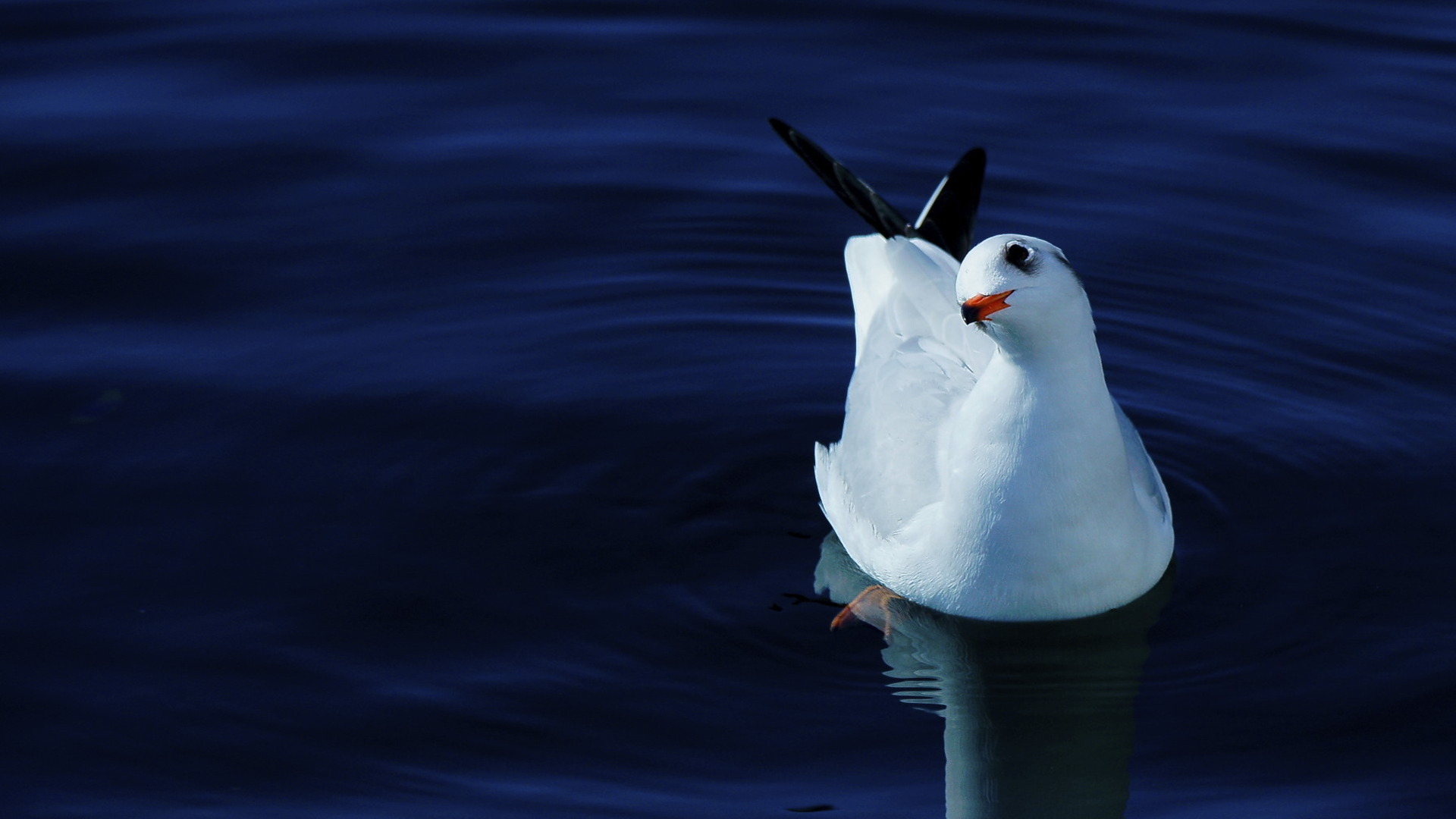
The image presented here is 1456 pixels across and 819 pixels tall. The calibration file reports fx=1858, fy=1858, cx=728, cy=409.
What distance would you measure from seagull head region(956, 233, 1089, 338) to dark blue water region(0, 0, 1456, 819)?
134cm

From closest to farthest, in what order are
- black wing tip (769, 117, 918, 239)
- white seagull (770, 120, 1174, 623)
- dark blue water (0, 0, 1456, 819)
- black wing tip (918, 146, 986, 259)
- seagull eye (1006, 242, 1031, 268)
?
seagull eye (1006, 242, 1031, 268), white seagull (770, 120, 1174, 623), dark blue water (0, 0, 1456, 819), black wing tip (769, 117, 918, 239), black wing tip (918, 146, 986, 259)

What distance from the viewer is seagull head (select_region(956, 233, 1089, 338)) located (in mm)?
5184

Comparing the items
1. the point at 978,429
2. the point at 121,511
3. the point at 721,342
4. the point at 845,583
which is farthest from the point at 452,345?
the point at 978,429

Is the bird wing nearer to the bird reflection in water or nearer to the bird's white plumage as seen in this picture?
the bird's white plumage

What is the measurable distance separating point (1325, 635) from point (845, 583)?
5.23 feet

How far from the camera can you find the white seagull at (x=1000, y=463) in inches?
210

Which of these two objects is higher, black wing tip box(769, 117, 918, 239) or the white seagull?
black wing tip box(769, 117, 918, 239)

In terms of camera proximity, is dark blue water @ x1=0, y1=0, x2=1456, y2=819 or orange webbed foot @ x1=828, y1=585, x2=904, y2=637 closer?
dark blue water @ x1=0, y1=0, x2=1456, y2=819

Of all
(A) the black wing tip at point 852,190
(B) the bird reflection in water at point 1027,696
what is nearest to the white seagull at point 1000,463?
(B) the bird reflection in water at point 1027,696

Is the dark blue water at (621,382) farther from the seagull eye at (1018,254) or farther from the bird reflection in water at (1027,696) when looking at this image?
the seagull eye at (1018,254)

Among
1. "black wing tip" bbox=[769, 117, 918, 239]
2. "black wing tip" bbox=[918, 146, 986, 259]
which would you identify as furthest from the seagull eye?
"black wing tip" bbox=[918, 146, 986, 259]

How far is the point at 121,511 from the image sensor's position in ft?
21.9

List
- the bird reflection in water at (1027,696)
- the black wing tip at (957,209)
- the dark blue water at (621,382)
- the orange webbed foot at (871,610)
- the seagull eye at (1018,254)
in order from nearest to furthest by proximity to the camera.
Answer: the seagull eye at (1018,254), the bird reflection in water at (1027,696), the dark blue water at (621,382), the orange webbed foot at (871,610), the black wing tip at (957,209)

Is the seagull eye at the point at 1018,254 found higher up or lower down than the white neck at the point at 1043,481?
higher up
